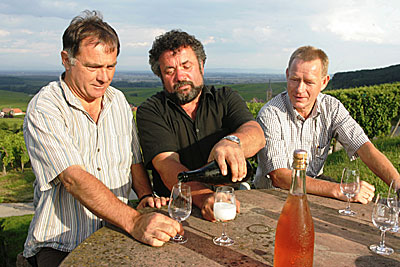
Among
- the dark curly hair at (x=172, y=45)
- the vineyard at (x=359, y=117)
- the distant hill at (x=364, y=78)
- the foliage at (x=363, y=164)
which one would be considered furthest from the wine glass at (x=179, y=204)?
the distant hill at (x=364, y=78)

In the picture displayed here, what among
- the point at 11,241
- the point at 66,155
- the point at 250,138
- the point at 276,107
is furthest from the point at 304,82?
the point at 11,241

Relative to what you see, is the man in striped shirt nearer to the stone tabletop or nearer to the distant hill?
the stone tabletop

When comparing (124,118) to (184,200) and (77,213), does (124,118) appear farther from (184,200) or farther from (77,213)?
(184,200)

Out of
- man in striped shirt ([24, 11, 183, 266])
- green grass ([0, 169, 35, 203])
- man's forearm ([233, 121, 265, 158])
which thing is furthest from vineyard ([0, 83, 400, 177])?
man in striped shirt ([24, 11, 183, 266])

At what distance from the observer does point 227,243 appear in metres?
1.90

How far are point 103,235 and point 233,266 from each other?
2.80 ft

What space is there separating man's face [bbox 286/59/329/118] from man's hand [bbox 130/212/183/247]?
215 cm

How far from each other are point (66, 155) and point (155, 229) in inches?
35.6

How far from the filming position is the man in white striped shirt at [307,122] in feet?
11.2

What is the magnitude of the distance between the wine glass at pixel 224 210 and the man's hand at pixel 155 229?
0.25 m

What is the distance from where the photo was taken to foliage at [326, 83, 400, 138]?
1022 centimetres

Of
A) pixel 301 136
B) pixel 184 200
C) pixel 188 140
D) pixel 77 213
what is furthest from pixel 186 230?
pixel 301 136

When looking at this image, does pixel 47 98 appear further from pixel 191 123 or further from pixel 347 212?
pixel 347 212

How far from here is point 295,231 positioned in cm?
149
